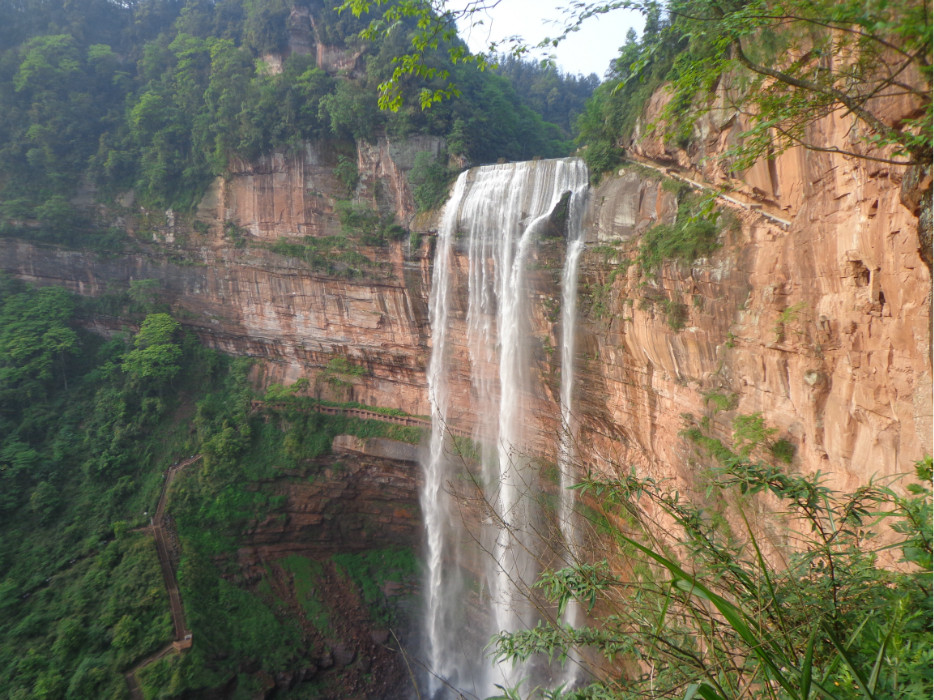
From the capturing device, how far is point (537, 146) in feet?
62.8

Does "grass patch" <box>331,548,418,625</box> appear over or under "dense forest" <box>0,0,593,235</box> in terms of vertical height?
under

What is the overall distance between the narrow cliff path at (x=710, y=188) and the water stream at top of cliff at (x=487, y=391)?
Answer: 1603 millimetres

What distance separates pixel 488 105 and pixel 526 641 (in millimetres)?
18491

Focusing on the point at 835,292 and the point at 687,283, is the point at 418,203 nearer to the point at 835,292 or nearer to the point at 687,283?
the point at 687,283

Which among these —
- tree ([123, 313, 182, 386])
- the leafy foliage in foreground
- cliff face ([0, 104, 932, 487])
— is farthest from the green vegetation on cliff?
the leafy foliage in foreground

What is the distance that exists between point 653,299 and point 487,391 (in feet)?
19.8

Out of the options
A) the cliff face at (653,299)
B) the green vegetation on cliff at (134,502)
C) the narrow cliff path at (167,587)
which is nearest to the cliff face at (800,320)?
the cliff face at (653,299)

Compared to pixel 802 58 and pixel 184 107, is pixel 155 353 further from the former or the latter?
pixel 802 58

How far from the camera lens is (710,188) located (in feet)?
25.4

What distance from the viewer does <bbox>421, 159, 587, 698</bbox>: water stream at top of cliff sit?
37.4 feet

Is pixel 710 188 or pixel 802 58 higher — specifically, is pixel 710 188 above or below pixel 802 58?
below

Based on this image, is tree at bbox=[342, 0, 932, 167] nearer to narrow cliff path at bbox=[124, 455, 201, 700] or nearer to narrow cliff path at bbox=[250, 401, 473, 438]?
narrow cliff path at bbox=[250, 401, 473, 438]

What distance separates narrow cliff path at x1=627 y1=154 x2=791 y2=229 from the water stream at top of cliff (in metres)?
1.60

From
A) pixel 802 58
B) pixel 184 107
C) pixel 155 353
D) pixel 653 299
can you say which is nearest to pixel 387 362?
pixel 155 353
